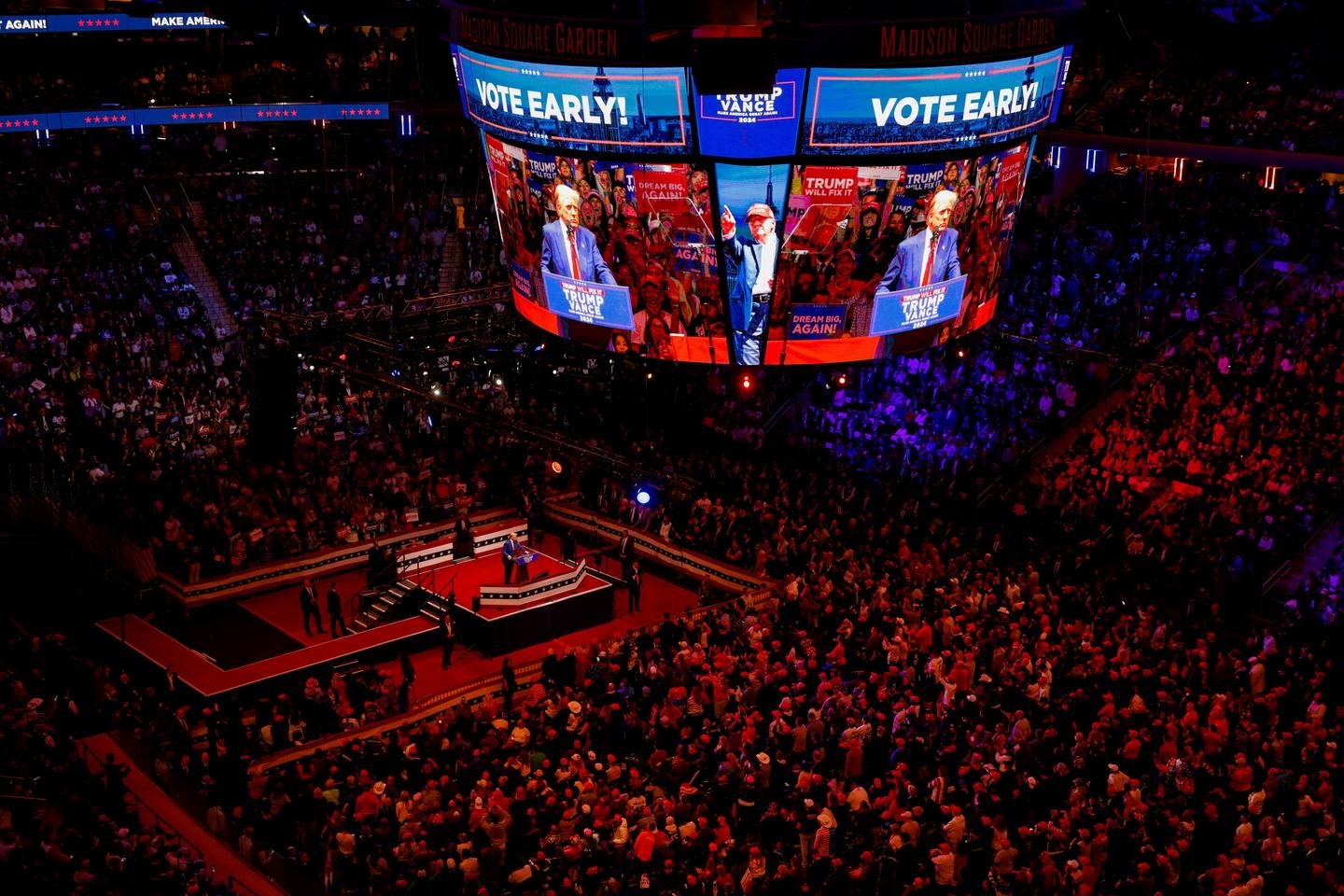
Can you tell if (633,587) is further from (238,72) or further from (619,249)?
(238,72)

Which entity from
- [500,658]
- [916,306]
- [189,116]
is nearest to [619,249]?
[916,306]

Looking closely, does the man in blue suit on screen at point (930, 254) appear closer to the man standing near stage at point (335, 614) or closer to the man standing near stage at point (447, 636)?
the man standing near stage at point (447, 636)

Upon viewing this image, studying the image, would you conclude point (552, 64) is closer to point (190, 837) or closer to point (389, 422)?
point (190, 837)

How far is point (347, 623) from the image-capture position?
81.4 ft

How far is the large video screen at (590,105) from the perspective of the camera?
1608cm

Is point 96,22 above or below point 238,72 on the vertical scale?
above

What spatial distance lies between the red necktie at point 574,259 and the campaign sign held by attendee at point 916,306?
12.6 feet

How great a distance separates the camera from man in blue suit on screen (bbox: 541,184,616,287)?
707 inches

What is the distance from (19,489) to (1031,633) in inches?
676

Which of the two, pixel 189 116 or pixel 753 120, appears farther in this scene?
pixel 189 116

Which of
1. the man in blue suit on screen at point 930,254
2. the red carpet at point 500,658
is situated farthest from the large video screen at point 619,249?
the red carpet at point 500,658

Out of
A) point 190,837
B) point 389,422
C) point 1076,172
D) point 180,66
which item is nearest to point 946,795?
point 190,837

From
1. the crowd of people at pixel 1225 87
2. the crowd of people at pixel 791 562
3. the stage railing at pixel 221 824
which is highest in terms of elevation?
the crowd of people at pixel 1225 87

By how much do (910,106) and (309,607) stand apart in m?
13.6
